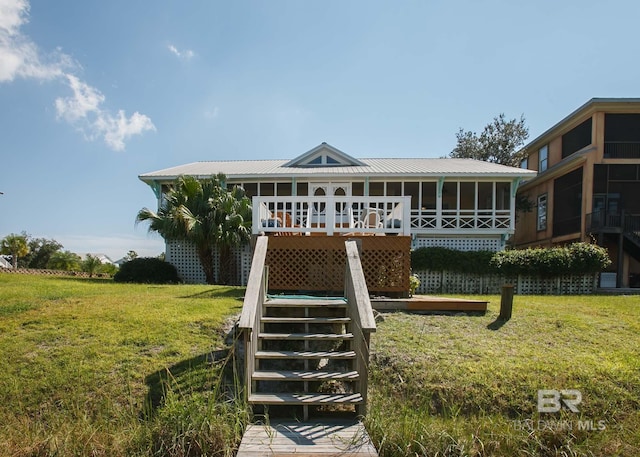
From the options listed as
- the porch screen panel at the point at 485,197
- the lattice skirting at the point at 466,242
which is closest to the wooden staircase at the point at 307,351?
the lattice skirting at the point at 466,242

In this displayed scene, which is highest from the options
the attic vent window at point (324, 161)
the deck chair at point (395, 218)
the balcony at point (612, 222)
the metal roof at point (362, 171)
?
the attic vent window at point (324, 161)

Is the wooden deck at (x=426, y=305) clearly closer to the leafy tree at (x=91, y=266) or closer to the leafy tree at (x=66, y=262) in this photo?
the leafy tree at (x=91, y=266)

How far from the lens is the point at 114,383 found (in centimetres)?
395

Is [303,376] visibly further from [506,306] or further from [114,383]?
[506,306]

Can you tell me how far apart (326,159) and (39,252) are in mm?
30153

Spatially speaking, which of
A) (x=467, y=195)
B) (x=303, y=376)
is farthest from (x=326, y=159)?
(x=303, y=376)

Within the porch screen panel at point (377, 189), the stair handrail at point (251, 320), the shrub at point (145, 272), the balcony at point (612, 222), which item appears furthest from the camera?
the porch screen panel at point (377, 189)

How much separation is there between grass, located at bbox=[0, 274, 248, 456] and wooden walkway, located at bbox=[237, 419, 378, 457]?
185 millimetres

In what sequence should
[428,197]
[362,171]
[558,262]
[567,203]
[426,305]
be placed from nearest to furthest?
[426,305] → [558,262] → [362,171] → [567,203] → [428,197]

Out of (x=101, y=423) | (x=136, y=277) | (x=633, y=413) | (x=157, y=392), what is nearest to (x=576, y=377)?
(x=633, y=413)

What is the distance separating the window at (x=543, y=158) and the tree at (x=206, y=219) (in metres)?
17.3

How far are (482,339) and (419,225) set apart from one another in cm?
1024

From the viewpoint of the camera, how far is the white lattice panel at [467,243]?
15047mm

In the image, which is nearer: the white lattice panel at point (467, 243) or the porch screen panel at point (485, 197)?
the white lattice panel at point (467, 243)
